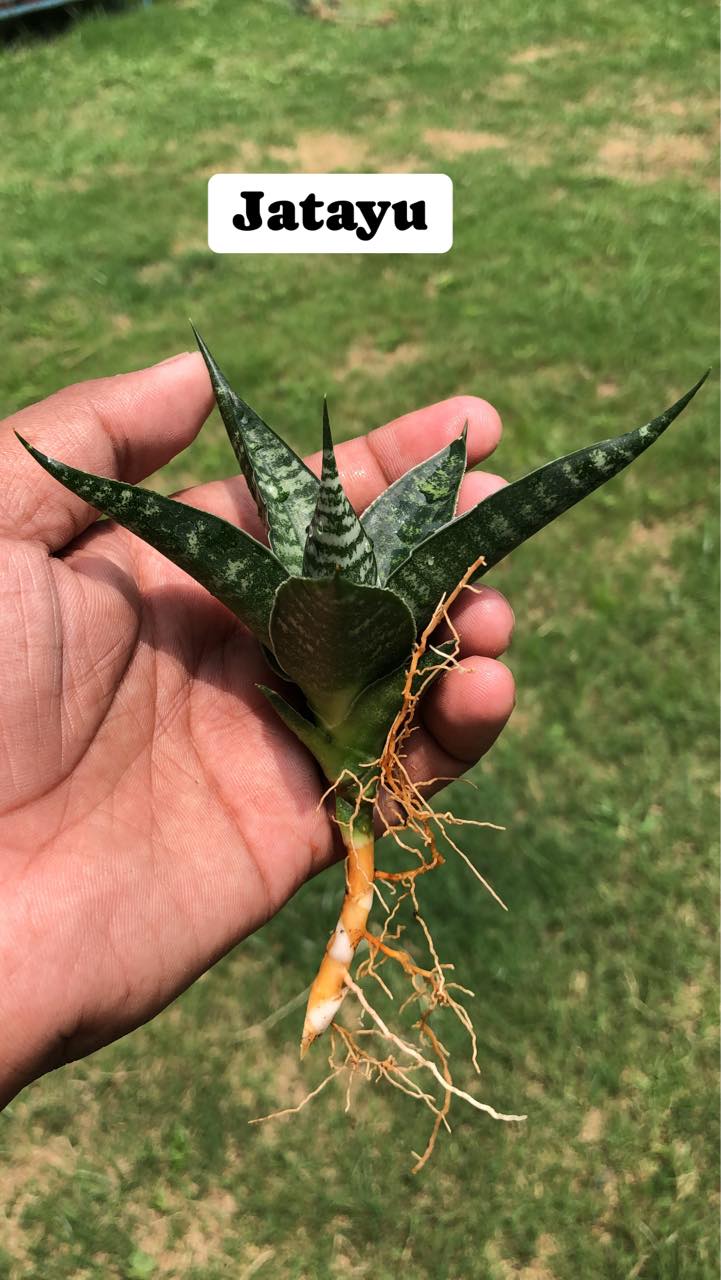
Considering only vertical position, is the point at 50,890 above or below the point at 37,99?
below

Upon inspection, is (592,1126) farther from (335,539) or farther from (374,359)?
(374,359)

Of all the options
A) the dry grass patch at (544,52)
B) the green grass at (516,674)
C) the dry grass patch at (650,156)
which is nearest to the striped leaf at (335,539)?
the green grass at (516,674)

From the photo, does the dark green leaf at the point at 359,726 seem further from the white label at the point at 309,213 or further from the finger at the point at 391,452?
the white label at the point at 309,213

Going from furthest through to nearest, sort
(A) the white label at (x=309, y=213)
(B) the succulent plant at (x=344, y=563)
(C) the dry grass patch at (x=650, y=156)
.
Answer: (C) the dry grass patch at (x=650, y=156) < (A) the white label at (x=309, y=213) < (B) the succulent plant at (x=344, y=563)

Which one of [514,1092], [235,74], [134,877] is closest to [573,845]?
[514,1092]

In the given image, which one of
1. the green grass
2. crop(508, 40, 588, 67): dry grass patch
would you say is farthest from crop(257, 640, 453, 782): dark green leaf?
crop(508, 40, 588, 67): dry grass patch

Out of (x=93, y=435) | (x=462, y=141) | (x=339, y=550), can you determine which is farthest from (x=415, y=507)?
(x=462, y=141)

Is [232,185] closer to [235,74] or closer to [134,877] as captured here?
[134,877]
